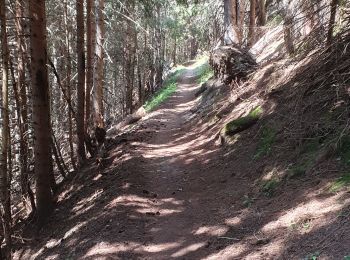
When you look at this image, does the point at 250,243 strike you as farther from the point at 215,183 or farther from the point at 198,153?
the point at 198,153

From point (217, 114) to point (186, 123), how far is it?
2733mm

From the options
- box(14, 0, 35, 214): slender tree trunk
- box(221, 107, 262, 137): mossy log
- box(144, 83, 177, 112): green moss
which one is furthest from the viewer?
box(144, 83, 177, 112): green moss

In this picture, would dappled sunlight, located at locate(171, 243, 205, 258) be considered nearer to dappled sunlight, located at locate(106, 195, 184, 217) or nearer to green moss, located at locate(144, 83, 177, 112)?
dappled sunlight, located at locate(106, 195, 184, 217)

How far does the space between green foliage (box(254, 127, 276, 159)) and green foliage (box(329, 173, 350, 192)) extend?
2.33m

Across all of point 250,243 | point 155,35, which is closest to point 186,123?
point 250,243

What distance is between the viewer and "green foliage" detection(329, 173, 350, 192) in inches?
190

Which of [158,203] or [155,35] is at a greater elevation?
[155,35]

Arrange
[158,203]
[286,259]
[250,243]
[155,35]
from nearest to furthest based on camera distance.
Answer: [286,259] → [250,243] → [158,203] → [155,35]

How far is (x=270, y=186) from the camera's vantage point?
6.29 meters

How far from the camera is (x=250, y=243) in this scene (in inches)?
201

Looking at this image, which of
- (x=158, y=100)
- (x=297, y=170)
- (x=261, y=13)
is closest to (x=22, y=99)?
(x=297, y=170)

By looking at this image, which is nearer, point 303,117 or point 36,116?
point 303,117

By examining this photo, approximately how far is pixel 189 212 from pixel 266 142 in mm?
2115

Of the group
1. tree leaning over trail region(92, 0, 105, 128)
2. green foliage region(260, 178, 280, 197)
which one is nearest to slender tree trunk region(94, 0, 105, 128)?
tree leaning over trail region(92, 0, 105, 128)
